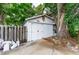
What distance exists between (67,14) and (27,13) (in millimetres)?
374

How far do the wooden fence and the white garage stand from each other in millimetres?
48

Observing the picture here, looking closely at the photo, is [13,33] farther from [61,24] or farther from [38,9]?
[61,24]

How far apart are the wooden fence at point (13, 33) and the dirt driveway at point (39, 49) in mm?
79

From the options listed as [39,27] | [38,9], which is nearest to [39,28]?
[39,27]

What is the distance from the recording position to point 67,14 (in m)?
2.93

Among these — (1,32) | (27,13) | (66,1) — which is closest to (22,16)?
(27,13)

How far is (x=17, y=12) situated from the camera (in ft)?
9.70

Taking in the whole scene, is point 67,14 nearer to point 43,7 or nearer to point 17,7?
point 43,7

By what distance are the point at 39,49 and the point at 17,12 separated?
40 centimetres

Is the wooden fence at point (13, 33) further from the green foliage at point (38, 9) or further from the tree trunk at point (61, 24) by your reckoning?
the tree trunk at point (61, 24)

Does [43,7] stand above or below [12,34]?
above

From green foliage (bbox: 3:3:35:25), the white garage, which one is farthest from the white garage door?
green foliage (bbox: 3:3:35:25)
